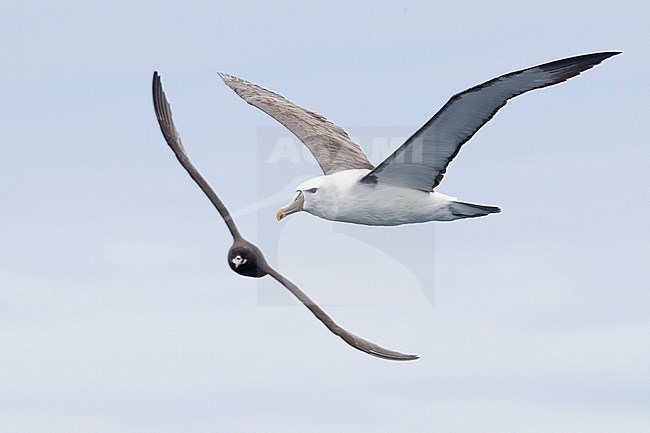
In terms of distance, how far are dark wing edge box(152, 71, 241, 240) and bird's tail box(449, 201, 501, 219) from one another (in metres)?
3.47

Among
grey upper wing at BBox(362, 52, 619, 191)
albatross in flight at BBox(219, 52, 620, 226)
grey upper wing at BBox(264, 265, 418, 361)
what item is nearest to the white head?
albatross in flight at BBox(219, 52, 620, 226)

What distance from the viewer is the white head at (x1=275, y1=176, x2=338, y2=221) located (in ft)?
66.5

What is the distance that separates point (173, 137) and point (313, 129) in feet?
13.3

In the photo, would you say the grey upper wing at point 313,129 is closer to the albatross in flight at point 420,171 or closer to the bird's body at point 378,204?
the albatross in flight at point 420,171

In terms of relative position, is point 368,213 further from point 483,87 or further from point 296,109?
point 296,109

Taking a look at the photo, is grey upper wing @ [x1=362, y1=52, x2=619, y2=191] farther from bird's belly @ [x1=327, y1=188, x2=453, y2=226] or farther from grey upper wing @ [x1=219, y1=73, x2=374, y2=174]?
grey upper wing @ [x1=219, y1=73, x2=374, y2=174]

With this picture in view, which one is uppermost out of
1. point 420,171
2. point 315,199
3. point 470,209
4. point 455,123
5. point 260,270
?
point 455,123

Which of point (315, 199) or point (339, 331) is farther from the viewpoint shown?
point (315, 199)

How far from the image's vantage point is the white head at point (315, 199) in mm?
20281

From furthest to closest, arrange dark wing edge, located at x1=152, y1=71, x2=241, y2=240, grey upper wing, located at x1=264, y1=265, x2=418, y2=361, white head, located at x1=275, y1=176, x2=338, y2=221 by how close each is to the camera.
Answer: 1. white head, located at x1=275, y1=176, x2=338, y2=221
2. dark wing edge, located at x1=152, y1=71, x2=241, y2=240
3. grey upper wing, located at x1=264, y1=265, x2=418, y2=361

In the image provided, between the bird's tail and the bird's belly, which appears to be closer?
the bird's tail

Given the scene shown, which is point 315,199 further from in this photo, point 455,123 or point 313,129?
point 313,129

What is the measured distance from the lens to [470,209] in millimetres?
19984

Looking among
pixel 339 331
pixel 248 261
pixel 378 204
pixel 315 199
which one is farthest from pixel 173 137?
pixel 339 331
